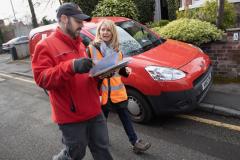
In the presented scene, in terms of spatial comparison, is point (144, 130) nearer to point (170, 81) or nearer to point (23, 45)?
point (170, 81)

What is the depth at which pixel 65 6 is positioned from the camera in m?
2.69

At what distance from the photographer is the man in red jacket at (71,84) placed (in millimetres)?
2561

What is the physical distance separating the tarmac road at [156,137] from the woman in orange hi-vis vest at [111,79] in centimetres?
34

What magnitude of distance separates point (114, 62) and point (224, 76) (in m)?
4.56

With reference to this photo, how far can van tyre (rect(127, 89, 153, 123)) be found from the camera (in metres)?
4.80

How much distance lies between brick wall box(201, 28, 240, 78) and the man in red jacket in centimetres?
439

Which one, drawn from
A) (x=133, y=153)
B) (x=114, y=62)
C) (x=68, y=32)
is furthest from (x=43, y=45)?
(x=133, y=153)

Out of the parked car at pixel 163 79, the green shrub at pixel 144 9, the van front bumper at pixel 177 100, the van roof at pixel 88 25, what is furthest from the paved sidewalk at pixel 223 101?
the green shrub at pixel 144 9

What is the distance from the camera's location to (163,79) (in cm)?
456

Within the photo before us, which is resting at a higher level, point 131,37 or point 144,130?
point 131,37

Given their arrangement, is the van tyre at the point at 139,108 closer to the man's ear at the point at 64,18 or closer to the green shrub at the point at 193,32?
the man's ear at the point at 64,18

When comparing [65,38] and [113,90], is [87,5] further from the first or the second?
[65,38]

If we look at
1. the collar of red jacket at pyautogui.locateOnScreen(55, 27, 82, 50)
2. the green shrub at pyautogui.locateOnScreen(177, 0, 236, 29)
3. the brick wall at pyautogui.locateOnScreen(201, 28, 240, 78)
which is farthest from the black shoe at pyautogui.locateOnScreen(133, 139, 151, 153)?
the green shrub at pyautogui.locateOnScreen(177, 0, 236, 29)

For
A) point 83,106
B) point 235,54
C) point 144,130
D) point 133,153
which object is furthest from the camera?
point 235,54
